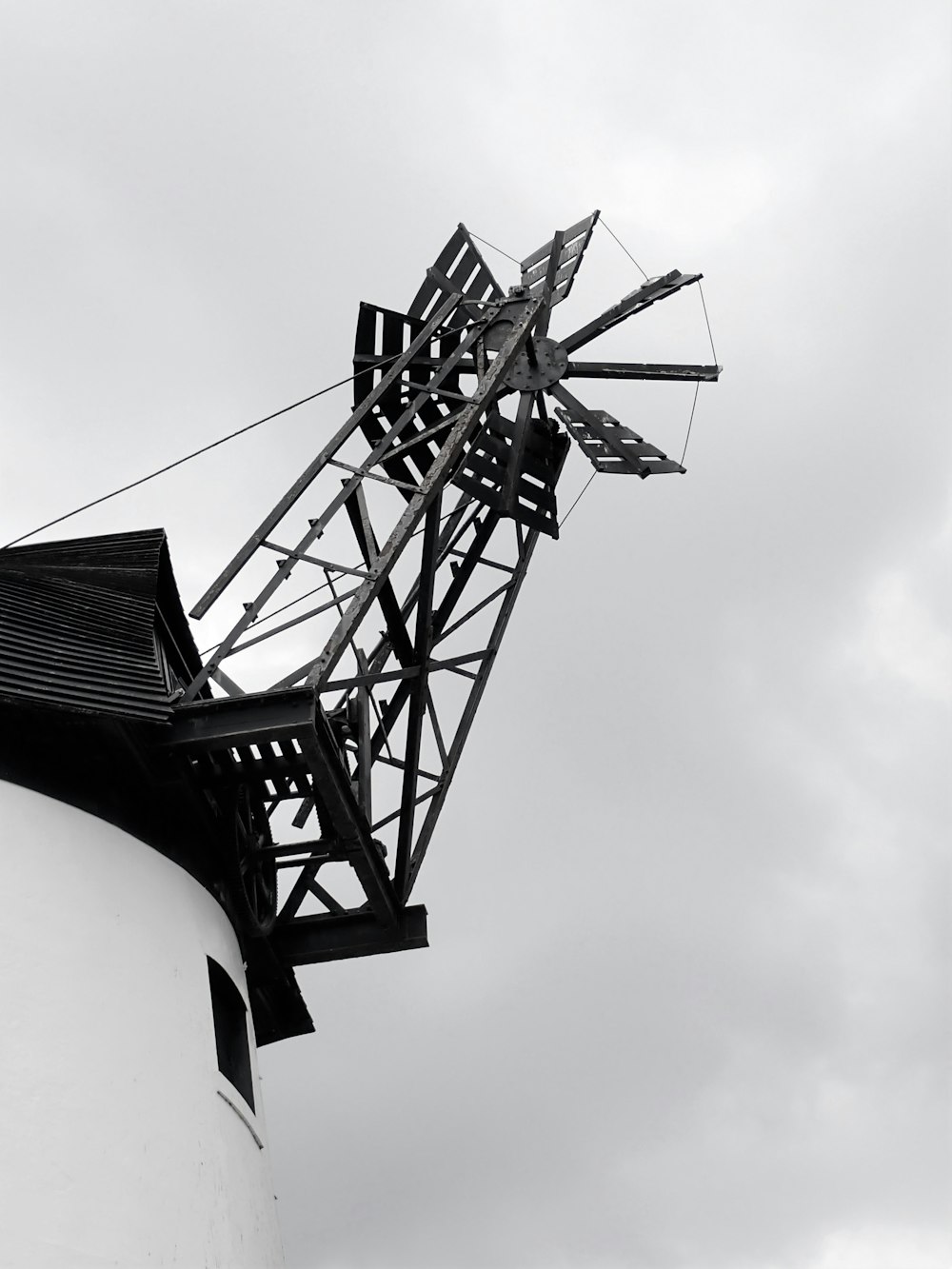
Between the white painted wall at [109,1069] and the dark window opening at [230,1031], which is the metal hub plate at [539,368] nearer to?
the white painted wall at [109,1069]

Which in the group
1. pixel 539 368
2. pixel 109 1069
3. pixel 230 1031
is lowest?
pixel 109 1069

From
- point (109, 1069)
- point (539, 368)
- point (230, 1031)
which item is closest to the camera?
point (109, 1069)

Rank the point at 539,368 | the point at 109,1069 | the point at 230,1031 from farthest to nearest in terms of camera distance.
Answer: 1. the point at 539,368
2. the point at 230,1031
3. the point at 109,1069

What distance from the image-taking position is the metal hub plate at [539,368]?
58.1 ft

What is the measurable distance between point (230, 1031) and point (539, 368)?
25.4 feet

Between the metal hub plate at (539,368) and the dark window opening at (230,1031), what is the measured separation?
721 centimetres

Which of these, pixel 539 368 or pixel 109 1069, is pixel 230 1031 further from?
pixel 539 368

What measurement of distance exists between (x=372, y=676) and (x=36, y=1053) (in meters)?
5.00

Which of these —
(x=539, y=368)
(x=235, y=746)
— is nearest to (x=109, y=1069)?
(x=235, y=746)

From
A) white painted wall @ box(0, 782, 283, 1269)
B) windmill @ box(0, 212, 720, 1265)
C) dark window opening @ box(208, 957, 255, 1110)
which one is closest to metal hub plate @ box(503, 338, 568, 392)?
windmill @ box(0, 212, 720, 1265)

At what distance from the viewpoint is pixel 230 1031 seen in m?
14.1

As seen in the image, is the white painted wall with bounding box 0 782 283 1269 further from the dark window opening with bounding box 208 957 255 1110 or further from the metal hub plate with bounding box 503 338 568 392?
the metal hub plate with bounding box 503 338 568 392

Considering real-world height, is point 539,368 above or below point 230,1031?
above

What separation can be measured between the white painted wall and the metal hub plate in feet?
23.0
